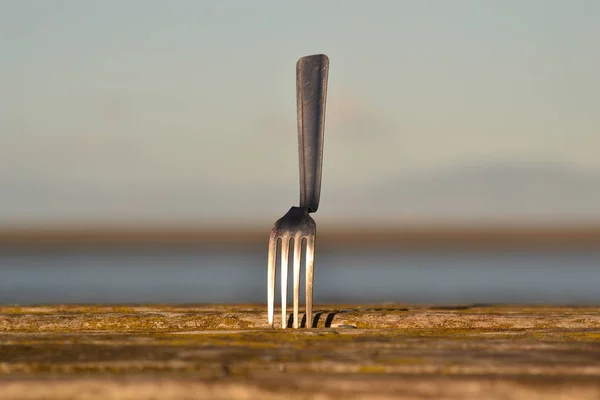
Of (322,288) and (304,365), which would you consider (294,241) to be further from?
(322,288)

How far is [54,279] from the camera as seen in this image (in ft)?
114

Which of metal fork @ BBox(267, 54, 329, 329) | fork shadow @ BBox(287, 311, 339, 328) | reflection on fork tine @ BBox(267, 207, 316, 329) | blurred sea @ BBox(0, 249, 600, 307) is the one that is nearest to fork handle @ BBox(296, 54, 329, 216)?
metal fork @ BBox(267, 54, 329, 329)

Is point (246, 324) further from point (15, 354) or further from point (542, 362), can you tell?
point (542, 362)

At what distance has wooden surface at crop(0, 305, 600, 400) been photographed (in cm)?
317

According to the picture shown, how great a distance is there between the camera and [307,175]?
6402 mm

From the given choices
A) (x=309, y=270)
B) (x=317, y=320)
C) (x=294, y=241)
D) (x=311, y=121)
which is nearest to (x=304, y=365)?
(x=294, y=241)

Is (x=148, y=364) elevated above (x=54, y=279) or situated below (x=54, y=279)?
below

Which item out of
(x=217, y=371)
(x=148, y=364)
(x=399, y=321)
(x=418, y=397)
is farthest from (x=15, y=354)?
(x=399, y=321)

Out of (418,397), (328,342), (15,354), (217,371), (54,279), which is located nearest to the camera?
(418,397)

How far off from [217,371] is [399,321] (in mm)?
3319

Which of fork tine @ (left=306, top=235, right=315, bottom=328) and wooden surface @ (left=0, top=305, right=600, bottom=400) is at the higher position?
fork tine @ (left=306, top=235, right=315, bottom=328)

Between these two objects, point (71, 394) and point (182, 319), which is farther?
point (182, 319)

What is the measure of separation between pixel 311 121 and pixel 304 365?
3132 millimetres

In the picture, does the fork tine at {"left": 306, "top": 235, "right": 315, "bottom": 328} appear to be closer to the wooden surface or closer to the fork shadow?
the fork shadow
